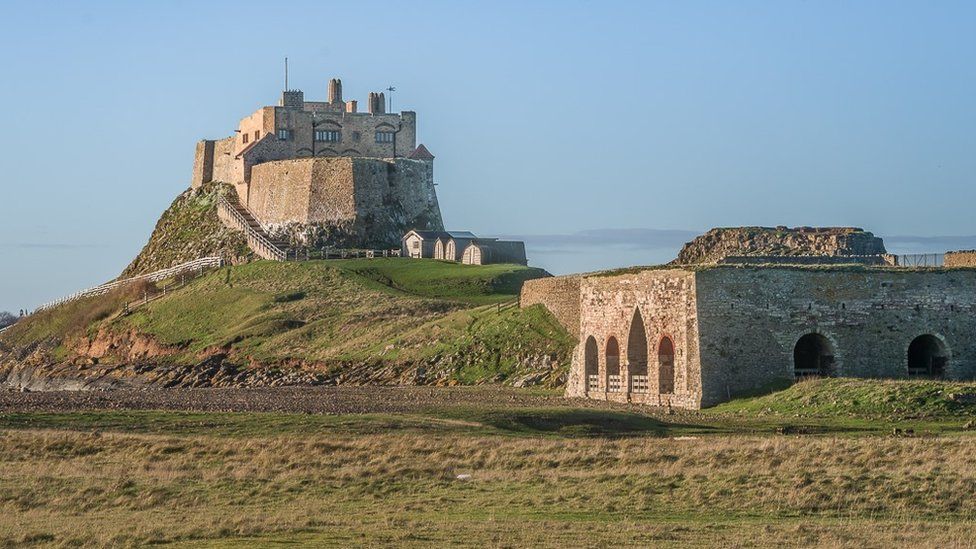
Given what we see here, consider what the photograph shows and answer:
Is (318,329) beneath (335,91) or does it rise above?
beneath

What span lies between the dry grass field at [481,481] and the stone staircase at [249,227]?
215 ft

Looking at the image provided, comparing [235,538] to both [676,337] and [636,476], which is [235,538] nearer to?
[636,476]

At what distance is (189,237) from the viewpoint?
11975cm

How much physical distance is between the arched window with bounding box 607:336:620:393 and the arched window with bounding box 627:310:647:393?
37.1 inches

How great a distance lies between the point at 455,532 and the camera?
975 inches

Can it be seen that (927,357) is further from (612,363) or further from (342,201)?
(342,201)

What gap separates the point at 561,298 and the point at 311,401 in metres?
16.1

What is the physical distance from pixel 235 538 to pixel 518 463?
9.36 meters

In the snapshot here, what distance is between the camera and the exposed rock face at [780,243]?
6062cm

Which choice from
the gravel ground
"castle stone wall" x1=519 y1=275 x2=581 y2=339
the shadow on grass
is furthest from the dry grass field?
"castle stone wall" x1=519 y1=275 x2=581 y2=339

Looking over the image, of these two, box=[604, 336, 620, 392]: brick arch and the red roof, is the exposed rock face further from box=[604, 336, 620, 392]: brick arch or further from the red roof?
the red roof

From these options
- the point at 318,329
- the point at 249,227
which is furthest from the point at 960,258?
the point at 249,227

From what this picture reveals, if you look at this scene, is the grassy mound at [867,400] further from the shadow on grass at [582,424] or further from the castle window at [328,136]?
the castle window at [328,136]

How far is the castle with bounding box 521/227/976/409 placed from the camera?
4656 cm
